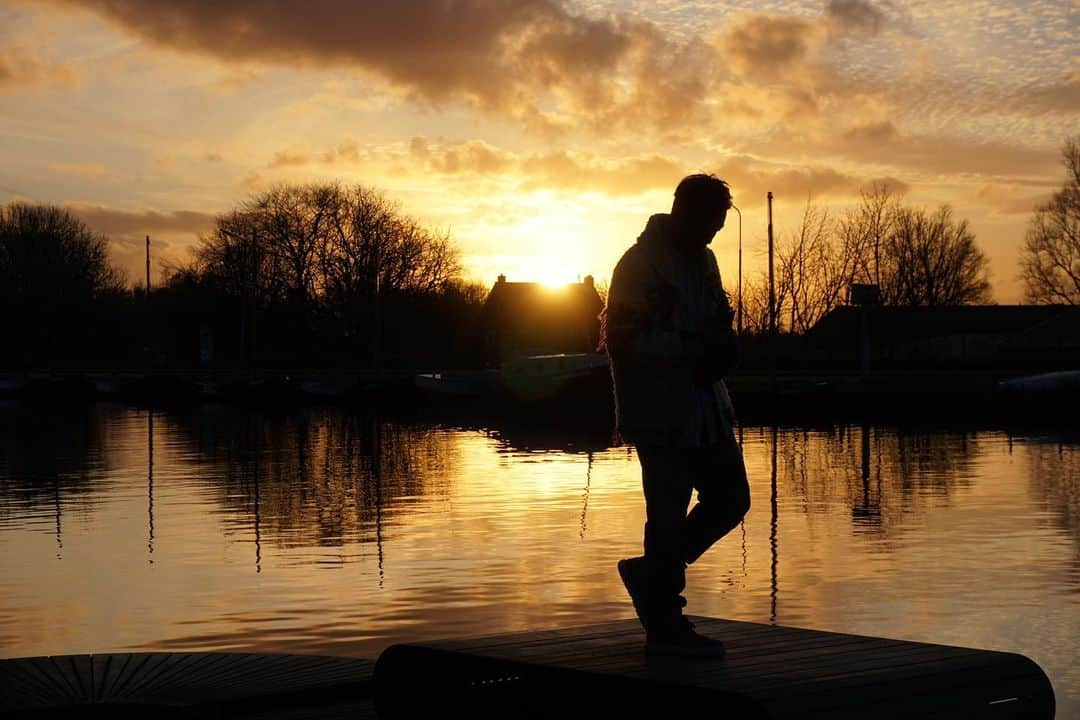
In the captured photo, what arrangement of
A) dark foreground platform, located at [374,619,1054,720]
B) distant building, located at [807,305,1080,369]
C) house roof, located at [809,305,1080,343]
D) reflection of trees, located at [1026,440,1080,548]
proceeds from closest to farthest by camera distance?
dark foreground platform, located at [374,619,1054,720] < reflection of trees, located at [1026,440,1080,548] < distant building, located at [807,305,1080,369] < house roof, located at [809,305,1080,343]

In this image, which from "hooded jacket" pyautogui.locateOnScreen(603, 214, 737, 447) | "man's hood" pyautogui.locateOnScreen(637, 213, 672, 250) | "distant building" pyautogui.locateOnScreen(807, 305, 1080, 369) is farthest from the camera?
"distant building" pyautogui.locateOnScreen(807, 305, 1080, 369)

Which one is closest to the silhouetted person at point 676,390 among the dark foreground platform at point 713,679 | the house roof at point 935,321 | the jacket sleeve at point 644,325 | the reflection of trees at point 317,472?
the jacket sleeve at point 644,325

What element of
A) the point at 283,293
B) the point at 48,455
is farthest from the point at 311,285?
the point at 48,455

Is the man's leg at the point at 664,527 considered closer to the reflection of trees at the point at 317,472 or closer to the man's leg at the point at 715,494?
the man's leg at the point at 715,494

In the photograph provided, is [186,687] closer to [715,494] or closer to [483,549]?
[715,494]

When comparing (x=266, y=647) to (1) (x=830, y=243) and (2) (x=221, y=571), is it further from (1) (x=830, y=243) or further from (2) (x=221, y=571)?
(1) (x=830, y=243)

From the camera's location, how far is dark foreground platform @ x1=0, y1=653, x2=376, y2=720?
226 inches

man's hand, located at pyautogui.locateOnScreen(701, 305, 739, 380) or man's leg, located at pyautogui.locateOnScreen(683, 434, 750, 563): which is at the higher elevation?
man's hand, located at pyautogui.locateOnScreen(701, 305, 739, 380)

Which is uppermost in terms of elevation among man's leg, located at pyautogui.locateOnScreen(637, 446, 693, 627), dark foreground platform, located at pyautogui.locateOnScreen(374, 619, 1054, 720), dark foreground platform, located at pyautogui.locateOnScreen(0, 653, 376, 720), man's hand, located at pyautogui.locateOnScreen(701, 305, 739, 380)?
man's hand, located at pyautogui.locateOnScreen(701, 305, 739, 380)

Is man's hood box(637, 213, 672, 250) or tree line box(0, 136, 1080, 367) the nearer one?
man's hood box(637, 213, 672, 250)

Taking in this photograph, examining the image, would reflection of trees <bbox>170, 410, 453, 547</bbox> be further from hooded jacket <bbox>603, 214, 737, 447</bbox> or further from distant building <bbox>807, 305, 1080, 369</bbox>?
distant building <bbox>807, 305, 1080, 369</bbox>

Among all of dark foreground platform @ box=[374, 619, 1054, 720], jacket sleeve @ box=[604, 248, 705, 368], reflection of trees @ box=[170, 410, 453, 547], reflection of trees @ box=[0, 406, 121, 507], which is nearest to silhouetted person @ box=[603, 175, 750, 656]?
jacket sleeve @ box=[604, 248, 705, 368]

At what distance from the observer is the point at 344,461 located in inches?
1103

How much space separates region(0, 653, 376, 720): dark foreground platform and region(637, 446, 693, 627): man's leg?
126cm
